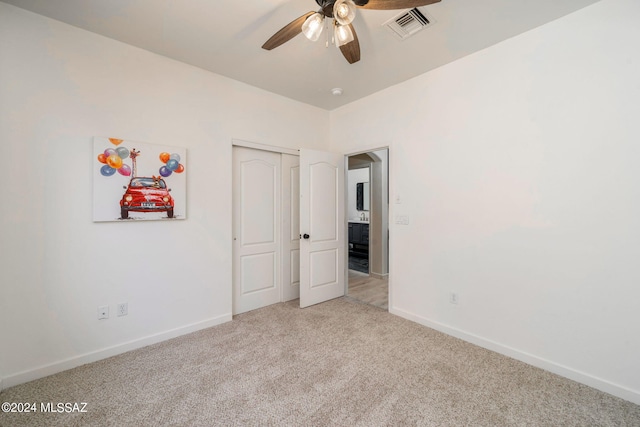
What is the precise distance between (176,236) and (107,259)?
0.56m

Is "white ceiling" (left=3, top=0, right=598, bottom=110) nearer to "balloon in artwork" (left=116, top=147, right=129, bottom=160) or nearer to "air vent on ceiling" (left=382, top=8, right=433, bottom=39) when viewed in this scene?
"air vent on ceiling" (left=382, top=8, right=433, bottom=39)

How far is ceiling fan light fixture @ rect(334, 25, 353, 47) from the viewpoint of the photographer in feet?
5.26

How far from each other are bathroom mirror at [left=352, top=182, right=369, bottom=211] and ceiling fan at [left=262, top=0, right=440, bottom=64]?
4.81 metres

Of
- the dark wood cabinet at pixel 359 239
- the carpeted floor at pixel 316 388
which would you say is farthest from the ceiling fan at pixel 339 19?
the dark wood cabinet at pixel 359 239

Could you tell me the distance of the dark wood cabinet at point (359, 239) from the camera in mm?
5934

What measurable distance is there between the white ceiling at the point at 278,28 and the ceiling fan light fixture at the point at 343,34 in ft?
1.42

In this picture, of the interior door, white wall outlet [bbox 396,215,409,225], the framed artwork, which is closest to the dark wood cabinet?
the interior door

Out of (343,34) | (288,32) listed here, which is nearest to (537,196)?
(343,34)

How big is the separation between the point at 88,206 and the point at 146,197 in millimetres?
412

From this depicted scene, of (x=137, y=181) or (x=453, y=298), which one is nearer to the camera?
(x=137, y=181)

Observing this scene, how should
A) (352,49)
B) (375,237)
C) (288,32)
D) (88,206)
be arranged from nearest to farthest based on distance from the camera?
1. (288,32)
2. (352,49)
3. (88,206)
4. (375,237)

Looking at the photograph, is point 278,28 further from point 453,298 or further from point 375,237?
point 375,237

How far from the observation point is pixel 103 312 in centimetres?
224

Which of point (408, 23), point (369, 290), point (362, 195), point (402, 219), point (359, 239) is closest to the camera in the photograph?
point (408, 23)
